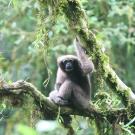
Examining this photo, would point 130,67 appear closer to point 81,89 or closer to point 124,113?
point 81,89

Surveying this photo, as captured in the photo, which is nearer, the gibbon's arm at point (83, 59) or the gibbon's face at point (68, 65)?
the gibbon's arm at point (83, 59)

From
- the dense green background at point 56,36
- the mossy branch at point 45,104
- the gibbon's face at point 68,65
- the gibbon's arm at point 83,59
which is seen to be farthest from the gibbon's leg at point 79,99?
the dense green background at point 56,36

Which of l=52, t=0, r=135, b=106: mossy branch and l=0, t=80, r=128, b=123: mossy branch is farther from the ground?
l=52, t=0, r=135, b=106: mossy branch

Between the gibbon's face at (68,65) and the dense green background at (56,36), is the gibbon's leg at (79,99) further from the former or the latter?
the dense green background at (56,36)

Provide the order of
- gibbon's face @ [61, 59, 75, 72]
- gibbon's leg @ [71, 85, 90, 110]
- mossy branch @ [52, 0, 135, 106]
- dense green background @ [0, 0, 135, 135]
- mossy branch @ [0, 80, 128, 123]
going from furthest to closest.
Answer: dense green background @ [0, 0, 135, 135]
gibbon's face @ [61, 59, 75, 72]
gibbon's leg @ [71, 85, 90, 110]
mossy branch @ [52, 0, 135, 106]
mossy branch @ [0, 80, 128, 123]

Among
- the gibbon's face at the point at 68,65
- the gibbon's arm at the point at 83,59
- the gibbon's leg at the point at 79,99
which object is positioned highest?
the gibbon's arm at the point at 83,59

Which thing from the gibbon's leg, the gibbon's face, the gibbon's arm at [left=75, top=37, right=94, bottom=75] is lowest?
the gibbon's leg

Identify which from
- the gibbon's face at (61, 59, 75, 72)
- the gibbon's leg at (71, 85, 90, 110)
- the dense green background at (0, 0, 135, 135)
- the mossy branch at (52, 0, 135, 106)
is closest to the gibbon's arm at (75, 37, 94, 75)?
the mossy branch at (52, 0, 135, 106)

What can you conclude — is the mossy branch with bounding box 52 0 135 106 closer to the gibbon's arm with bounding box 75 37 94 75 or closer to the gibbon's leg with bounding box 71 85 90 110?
the gibbon's arm with bounding box 75 37 94 75

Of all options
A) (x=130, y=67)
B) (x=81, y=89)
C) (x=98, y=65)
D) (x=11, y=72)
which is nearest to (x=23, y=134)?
(x=98, y=65)

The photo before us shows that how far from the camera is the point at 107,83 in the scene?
6.67m

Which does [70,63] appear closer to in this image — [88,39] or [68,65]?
[68,65]

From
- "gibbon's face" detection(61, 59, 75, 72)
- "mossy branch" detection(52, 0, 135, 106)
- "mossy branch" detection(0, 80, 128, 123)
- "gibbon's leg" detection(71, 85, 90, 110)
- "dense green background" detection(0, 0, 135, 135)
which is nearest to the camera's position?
"mossy branch" detection(0, 80, 128, 123)

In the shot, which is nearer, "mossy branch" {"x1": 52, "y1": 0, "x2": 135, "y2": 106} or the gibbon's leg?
"mossy branch" {"x1": 52, "y1": 0, "x2": 135, "y2": 106}
